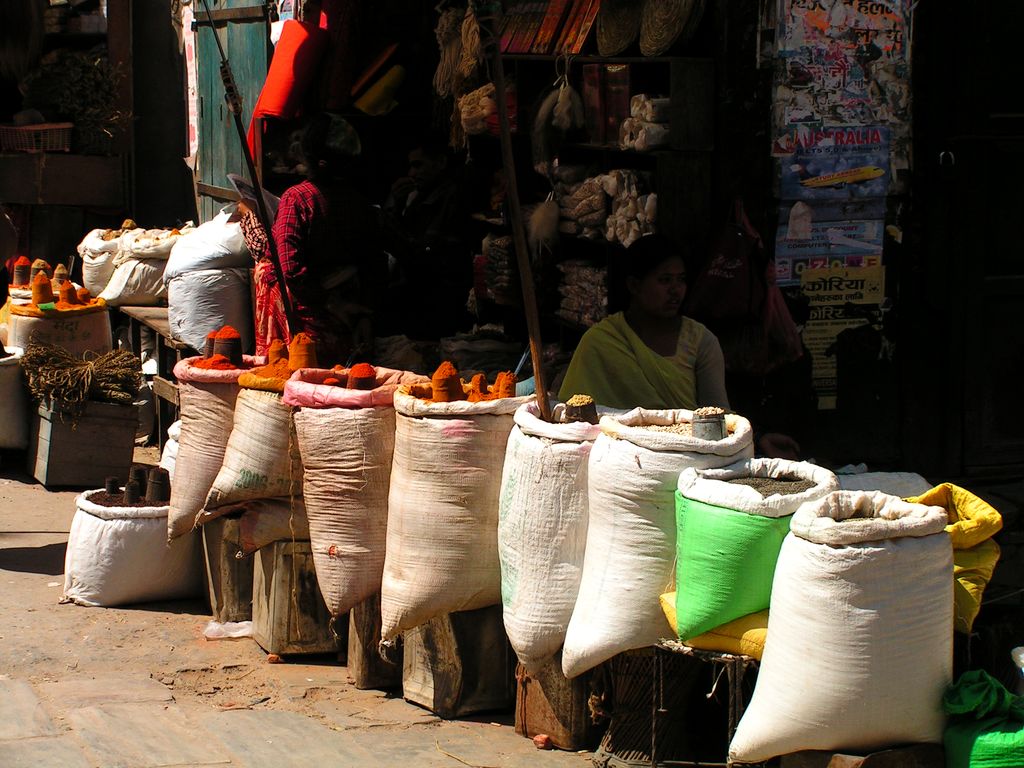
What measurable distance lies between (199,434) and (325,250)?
5.05ft

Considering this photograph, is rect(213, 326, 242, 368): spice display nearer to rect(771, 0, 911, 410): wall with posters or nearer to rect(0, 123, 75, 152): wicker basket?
rect(771, 0, 911, 410): wall with posters

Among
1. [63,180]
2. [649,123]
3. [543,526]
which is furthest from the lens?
[63,180]

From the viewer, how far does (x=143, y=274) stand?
9.15 m

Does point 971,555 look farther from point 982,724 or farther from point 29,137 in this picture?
point 29,137

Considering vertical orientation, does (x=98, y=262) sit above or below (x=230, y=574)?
above

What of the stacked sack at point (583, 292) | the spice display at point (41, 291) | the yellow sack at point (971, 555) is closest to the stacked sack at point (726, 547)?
the yellow sack at point (971, 555)

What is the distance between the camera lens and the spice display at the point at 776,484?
3557 mm

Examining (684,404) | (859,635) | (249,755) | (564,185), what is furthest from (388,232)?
(859,635)

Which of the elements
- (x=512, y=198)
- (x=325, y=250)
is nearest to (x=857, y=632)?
(x=512, y=198)

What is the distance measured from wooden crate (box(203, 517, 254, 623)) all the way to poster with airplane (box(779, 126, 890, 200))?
98.3 inches

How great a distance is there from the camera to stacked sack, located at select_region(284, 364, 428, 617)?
4543mm

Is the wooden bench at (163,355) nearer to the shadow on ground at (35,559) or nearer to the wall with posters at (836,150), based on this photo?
the shadow on ground at (35,559)

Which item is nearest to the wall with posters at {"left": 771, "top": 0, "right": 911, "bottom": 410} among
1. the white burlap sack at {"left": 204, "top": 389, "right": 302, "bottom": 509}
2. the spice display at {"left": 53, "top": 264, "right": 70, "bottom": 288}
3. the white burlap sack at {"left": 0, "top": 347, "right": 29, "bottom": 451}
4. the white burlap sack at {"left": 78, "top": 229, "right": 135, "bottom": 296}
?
the white burlap sack at {"left": 204, "top": 389, "right": 302, "bottom": 509}

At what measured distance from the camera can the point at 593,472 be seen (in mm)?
3787
